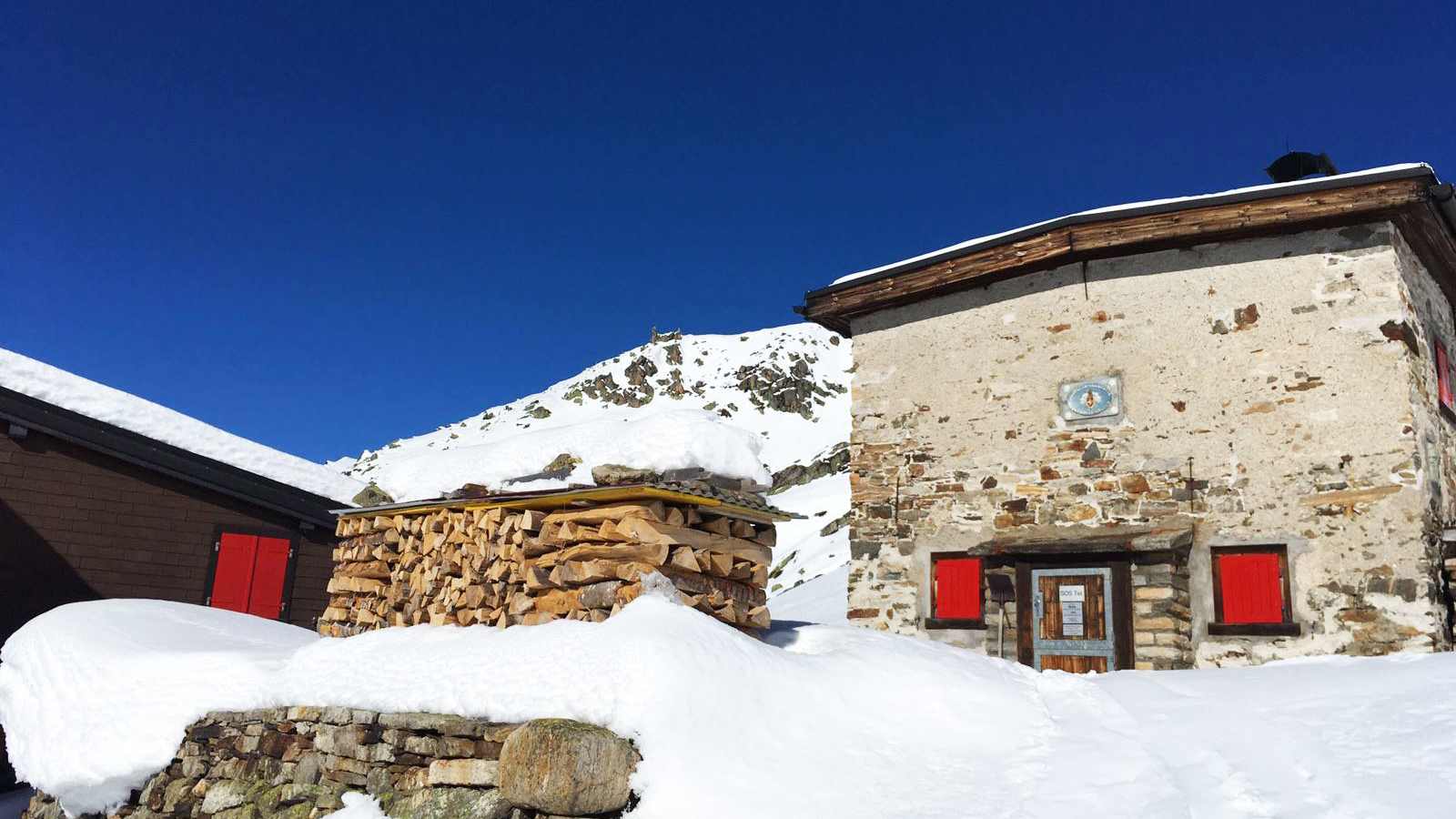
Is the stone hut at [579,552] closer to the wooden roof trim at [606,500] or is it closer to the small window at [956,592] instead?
the wooden roof trim at [606,500]

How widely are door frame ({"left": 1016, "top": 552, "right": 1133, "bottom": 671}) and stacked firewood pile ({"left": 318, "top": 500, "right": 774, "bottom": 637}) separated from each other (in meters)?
4.86

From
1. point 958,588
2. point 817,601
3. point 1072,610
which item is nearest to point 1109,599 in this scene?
point 1072,610

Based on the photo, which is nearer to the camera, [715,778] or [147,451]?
[715,778]

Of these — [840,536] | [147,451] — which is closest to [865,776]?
[147,451]

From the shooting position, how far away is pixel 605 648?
4922 mm

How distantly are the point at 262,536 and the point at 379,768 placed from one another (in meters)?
8.45

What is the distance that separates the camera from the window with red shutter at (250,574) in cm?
1209

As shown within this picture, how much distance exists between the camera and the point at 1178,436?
1013cm

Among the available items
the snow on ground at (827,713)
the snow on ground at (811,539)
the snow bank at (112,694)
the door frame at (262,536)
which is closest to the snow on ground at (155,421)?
the door frame at (262,536)

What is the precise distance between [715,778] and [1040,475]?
297 inches

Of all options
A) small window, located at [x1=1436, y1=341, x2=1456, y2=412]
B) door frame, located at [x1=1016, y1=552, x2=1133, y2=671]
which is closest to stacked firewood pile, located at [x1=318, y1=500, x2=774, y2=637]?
door frame, located at [x1=1016, y1=552, x2=1133, y2=671]

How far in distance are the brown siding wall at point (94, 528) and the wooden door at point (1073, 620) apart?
963 cm

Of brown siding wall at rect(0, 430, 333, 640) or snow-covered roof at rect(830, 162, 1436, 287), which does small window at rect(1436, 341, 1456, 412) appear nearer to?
snow-covered roof at rect(830, 162, 1436, 287)

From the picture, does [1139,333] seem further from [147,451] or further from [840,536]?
[840,536]
